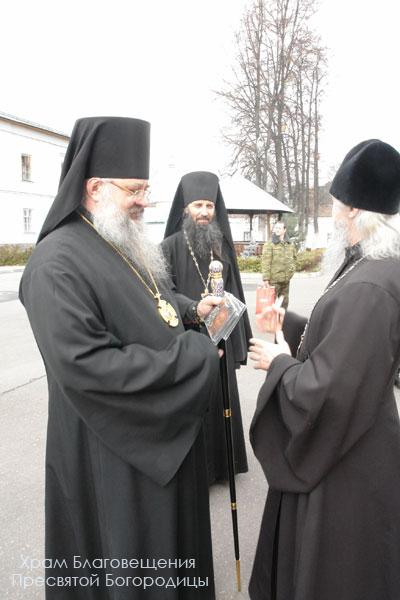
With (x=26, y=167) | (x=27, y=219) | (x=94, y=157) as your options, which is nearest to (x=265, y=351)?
(x=94, y=157)

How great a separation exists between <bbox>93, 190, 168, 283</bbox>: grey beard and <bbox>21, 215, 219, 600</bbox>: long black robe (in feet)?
0.19

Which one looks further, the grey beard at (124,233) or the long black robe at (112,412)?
the grey beard at (124,233)

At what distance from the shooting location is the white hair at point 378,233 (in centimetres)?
188

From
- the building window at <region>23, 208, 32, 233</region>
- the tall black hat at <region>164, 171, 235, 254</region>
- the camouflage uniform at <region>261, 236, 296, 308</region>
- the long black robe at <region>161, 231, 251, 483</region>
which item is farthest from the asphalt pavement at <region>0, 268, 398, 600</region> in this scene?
the building window at <region>23, 208, 32, 233</region>

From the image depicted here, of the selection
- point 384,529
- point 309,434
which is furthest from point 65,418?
point 384,529

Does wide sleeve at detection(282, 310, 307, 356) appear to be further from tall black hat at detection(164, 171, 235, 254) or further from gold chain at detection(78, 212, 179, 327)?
tall black hat at detection(164, 171, 235, 254)

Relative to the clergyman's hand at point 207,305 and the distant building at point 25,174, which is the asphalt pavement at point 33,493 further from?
the distant building at point 25,174

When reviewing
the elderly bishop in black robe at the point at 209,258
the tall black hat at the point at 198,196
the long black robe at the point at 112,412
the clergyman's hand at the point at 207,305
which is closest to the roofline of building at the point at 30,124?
the tall black hat at the point at 198,196

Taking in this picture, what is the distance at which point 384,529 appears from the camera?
1981 mm

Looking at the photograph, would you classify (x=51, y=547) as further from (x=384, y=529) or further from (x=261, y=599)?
(x=384, y=529)

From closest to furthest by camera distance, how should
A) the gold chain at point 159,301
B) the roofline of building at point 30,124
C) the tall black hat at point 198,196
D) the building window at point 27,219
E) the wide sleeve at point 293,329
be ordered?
1. the gold chain at point 159,301
2. the wide sleeve at point 293,329
3. the tall black hat at point 198,196
4. the roofline of building at point 30,124
5. the building window at point 27,219

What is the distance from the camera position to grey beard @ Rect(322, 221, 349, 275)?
2057 millimetres

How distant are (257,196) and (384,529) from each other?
1883 centimetres

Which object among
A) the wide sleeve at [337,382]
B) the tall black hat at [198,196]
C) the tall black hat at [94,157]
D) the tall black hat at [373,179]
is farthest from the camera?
the tall black hat at [198,196]
